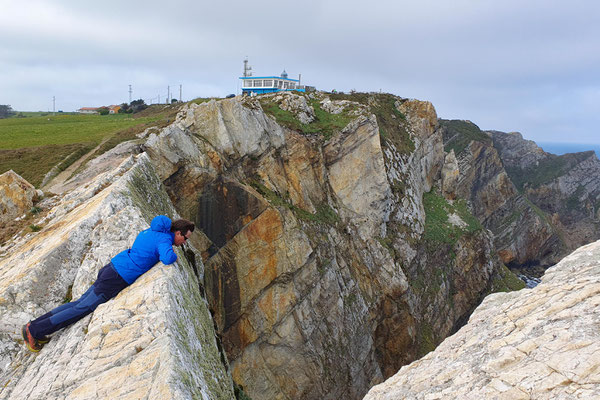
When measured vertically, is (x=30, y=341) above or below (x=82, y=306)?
below

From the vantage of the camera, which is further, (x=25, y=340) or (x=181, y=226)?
(x=181, y=226)

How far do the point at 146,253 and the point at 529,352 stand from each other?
7.68 meters

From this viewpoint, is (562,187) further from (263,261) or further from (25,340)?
(25,340)

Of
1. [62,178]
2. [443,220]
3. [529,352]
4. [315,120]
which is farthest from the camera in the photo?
[443,220]

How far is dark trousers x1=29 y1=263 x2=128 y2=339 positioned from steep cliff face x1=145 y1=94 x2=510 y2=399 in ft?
39.7

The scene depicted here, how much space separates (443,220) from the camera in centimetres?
3619

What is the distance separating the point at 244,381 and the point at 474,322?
15848 mm

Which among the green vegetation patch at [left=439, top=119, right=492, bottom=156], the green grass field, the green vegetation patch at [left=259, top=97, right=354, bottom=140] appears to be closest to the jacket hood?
the green grass field

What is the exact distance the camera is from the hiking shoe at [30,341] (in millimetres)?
6887

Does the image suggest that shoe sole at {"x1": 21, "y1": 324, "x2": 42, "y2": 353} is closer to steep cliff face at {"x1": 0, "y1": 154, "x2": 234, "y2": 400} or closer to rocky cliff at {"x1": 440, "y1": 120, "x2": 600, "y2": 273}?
steep cliff face at {"x1": 0, "y1": 154, "x2": 234, "y2": 400}

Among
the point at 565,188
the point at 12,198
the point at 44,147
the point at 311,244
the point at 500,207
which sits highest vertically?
the point at 44,147

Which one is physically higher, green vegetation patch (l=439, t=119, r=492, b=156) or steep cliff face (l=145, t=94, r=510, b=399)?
green vegetation patch (l=439, t=119, r=492, b=156)

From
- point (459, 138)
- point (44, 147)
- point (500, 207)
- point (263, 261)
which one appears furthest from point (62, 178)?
point (459, 138)

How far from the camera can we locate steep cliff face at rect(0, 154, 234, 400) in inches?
224
